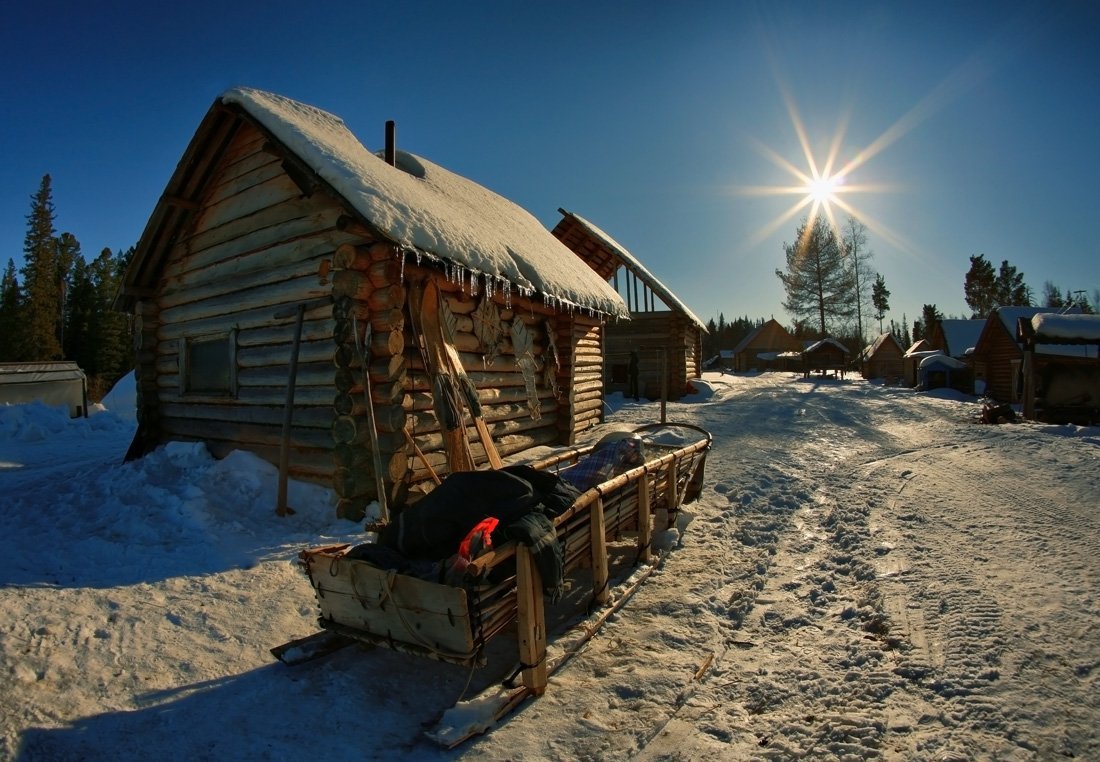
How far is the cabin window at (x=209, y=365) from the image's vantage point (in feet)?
27.0

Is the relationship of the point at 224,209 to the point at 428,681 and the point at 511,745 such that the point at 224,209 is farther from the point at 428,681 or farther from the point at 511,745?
the point at 511,745

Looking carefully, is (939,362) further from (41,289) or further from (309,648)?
(41,289)

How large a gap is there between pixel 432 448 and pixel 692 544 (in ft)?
11.0

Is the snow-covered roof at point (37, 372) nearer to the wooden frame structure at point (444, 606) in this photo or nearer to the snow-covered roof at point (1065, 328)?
the wooden frame structure at point (444, 606)

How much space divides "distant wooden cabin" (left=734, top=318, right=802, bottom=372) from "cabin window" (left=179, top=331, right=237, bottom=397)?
57.3 meters

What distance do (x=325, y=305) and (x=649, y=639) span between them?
5.35 m

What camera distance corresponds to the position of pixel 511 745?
9.32 ft

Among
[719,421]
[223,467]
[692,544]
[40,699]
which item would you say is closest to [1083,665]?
[692,544]

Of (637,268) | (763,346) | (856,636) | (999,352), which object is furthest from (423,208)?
(763,346)

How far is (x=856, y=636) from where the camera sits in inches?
152

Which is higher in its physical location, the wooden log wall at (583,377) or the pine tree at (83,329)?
the pine tree at (83,329)

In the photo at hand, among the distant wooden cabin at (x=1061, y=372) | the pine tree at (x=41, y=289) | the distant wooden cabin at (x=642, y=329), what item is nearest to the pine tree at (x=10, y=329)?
the pine tree at (x=41, y=289)

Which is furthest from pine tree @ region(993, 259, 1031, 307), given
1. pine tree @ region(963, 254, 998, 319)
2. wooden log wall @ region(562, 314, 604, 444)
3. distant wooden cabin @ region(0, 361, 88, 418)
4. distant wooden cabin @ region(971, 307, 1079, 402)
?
distant wooden cabin @ region(0, 361, 88, 418)

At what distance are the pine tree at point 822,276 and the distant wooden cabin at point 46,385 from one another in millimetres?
41022
